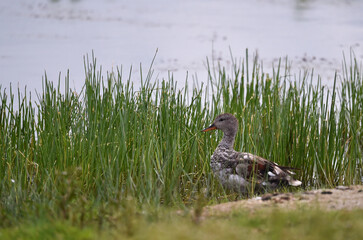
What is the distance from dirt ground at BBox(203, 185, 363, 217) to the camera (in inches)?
172

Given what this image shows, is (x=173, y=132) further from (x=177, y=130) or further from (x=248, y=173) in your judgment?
(x=248, y=173)

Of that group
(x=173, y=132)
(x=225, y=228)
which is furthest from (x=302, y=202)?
(x=173, y=132)

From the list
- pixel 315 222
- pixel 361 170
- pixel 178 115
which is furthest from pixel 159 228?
pixel 361 170

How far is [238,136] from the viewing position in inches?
280

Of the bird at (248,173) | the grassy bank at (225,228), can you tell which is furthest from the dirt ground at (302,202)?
A: the bird at (248,173)

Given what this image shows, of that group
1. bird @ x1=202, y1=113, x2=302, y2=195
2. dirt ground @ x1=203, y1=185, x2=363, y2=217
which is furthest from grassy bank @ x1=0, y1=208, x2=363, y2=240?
bird @ x1=202, y1=113, x2=302, y2=195

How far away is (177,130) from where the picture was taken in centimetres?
652

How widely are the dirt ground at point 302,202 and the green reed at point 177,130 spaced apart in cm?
152

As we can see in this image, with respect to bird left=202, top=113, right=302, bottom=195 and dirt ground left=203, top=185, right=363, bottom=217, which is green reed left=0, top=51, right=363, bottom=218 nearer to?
bird left=202, top=113, right=302, bottom=195

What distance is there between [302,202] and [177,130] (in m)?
2.28

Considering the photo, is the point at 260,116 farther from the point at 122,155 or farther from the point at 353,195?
the point at 353,195

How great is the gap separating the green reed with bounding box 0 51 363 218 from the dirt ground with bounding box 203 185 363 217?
1520 millimetres

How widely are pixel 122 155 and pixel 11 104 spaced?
65.6 inches

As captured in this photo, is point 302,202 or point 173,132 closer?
point 302,202
